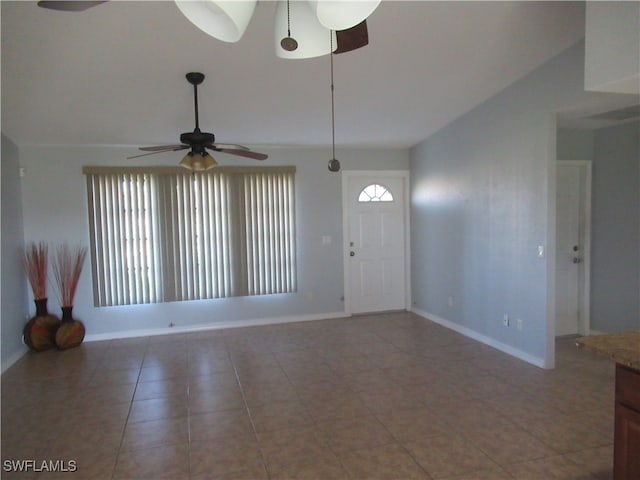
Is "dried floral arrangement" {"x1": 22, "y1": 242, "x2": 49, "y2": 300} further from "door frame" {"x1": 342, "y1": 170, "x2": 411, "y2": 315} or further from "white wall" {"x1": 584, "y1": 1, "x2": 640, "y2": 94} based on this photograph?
"white wall" {"x1": 584, "y1": 1, "x2": 640, "y2": 94}

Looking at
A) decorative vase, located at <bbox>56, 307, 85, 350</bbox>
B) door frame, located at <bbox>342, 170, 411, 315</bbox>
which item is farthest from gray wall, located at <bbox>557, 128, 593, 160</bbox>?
decorative vase, located at <bbox>56, 307, 85, 350</bbox>

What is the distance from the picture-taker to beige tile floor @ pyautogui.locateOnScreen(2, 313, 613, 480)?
2.62 metres

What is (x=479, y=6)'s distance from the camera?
123 inches

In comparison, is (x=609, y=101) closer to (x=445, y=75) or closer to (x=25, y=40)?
(x=445, y=75)

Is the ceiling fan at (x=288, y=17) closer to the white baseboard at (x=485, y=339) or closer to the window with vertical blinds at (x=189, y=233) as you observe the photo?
the white baseboard at (x=485, y=339)

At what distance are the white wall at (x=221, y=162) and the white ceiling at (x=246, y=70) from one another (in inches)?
11.1

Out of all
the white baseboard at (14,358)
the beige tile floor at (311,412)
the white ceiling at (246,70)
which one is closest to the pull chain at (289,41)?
the white ceiling at (246,70)

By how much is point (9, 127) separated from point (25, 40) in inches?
77.7

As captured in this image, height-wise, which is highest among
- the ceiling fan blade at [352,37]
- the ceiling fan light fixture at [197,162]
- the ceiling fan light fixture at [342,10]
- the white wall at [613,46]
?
the white wall at [613,46]

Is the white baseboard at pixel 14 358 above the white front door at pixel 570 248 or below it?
below

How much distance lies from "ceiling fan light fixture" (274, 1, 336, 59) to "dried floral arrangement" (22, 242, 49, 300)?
4734mm

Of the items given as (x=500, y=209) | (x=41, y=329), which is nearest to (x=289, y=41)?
(x=500, y=209)

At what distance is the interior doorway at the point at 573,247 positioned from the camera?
5.04 m

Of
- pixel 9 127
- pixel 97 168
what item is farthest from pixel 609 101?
pixel 9 127
